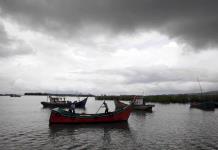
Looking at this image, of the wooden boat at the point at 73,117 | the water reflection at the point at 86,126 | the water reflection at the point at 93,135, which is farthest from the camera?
the wooden boat at the point at 73,117

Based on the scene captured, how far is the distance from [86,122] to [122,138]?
8.87 m

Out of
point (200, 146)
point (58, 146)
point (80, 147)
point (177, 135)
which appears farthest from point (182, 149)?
point (58, 146)

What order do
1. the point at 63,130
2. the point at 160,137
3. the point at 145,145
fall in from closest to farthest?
1. the point at 145,145
2. the point at 160,137
3. the point at 63,130

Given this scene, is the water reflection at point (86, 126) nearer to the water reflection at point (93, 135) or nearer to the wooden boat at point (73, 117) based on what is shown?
the water reflection at point (93, 135)

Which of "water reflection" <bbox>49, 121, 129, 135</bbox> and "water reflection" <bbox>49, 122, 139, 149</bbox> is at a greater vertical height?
"water reflection" <bbox>49, 121, 129, 135</bbox>

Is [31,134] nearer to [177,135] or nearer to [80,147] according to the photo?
[80,147]

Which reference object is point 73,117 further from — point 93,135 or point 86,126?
point 93,135

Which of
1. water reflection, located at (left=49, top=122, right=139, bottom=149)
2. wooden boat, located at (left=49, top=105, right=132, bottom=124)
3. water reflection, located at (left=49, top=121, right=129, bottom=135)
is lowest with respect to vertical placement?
water reflection, located at (left=49, top=122, right=139, bottom=149)

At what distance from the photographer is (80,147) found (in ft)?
61.7

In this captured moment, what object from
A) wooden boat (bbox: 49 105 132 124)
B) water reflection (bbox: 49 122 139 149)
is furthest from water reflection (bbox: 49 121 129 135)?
wooden boat (bbox: 49 105 132 124)

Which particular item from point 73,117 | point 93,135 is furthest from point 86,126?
point 93,135

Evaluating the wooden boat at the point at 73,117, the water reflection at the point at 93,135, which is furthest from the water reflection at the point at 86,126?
the wooden boat at the point at 73,117

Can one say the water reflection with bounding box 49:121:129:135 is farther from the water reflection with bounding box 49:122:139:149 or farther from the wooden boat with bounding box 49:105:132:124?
the wooden boat with bounding box 49:105:132:124

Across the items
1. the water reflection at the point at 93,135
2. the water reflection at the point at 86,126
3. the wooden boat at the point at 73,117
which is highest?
the wooden boat at the point at 73,117
